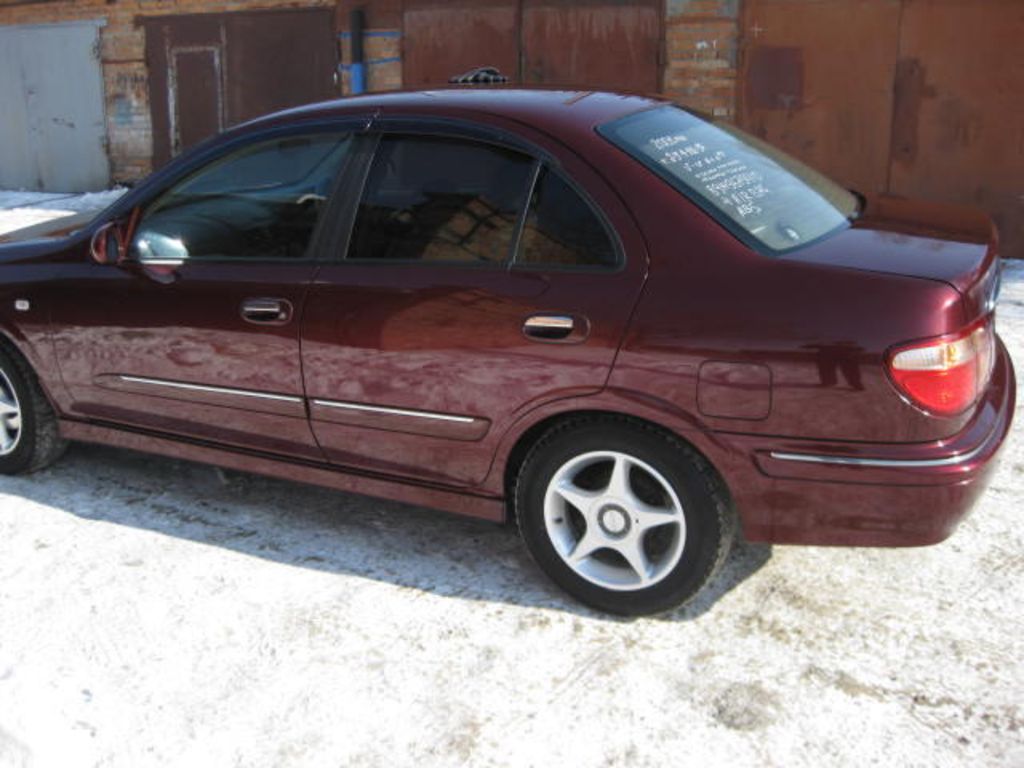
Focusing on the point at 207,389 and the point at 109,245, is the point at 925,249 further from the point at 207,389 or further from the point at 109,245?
the point at 109,245

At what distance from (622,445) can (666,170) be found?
0.86m

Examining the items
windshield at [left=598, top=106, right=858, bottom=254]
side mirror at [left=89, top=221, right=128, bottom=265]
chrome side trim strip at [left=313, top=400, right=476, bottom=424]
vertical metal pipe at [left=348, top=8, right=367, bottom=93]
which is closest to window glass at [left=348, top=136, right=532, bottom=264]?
windshield at [left=598, top=106, right=858, bottom=254]

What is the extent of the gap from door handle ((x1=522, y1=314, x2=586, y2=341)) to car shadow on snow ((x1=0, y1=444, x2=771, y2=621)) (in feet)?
2.90

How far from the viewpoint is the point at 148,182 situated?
4043mm

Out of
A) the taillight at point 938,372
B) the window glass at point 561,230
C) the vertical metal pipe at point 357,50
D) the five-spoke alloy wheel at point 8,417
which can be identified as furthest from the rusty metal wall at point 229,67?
the taillight at point 938,372

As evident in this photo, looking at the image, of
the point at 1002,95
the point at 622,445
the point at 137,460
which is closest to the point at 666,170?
the point at 622,445

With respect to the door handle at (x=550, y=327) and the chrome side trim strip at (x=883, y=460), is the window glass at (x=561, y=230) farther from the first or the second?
the chrome side trim strip at (x=883, y=460)

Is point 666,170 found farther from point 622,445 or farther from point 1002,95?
point 1002,95

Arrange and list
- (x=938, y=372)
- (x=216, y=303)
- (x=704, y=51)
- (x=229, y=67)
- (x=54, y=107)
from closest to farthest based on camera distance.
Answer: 1. (x=938, y=372)
2. (x=216, y=303)
3. (x=704, y=51)
4. (x=229, y=67)
5. (x=54, y=107)

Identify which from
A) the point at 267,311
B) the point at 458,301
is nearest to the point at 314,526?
the point at 267,311

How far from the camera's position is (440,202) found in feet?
11.4

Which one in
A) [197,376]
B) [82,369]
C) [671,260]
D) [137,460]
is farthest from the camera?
[137,460]

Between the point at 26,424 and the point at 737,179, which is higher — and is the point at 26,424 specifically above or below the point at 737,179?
below

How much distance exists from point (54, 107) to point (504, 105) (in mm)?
12727
